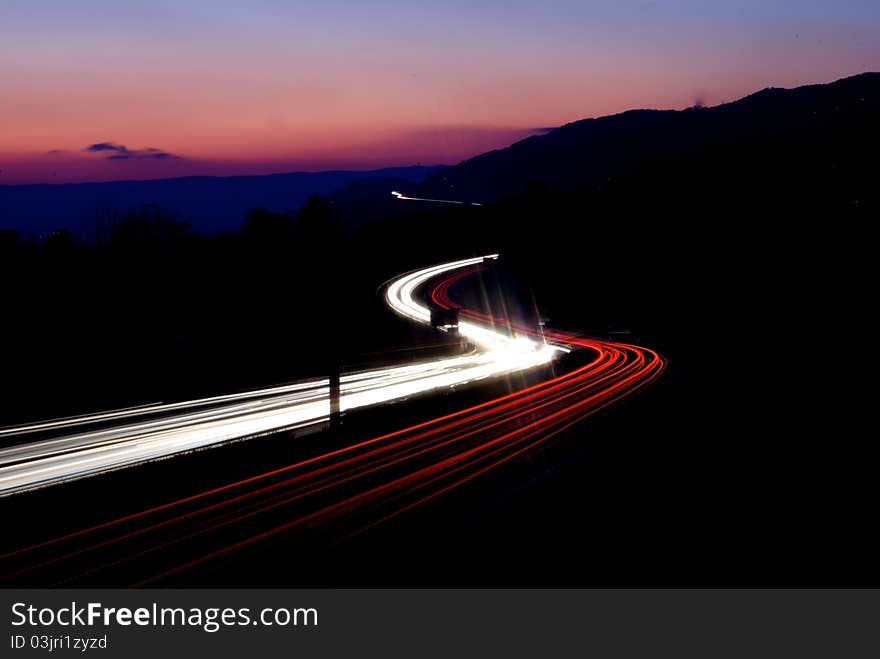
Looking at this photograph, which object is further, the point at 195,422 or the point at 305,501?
the point at 195,422

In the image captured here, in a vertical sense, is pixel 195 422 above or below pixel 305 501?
below

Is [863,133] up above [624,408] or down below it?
above

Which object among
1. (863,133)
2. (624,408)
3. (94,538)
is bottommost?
(624,408)

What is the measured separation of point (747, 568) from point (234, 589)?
494 cm

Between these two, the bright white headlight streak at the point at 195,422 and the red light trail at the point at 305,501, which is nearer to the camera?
the red light trail at the point at 305,501

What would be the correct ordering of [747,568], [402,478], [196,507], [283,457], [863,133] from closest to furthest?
[747,568], [196,507], [402,478], [283,457], [863,133]

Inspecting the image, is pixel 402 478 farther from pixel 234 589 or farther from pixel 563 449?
pixel 234 589

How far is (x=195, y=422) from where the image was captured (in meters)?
15.2

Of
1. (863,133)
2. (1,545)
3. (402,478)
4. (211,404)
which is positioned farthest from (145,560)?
(863,133)

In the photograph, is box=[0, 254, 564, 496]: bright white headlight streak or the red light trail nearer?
the red light trail

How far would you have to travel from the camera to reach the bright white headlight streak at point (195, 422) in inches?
446

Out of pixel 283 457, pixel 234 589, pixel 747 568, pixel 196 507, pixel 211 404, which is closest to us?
pixel 234 589

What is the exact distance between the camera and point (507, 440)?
14.4 metres

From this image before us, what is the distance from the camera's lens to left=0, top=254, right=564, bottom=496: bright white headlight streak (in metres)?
→ 11.3
